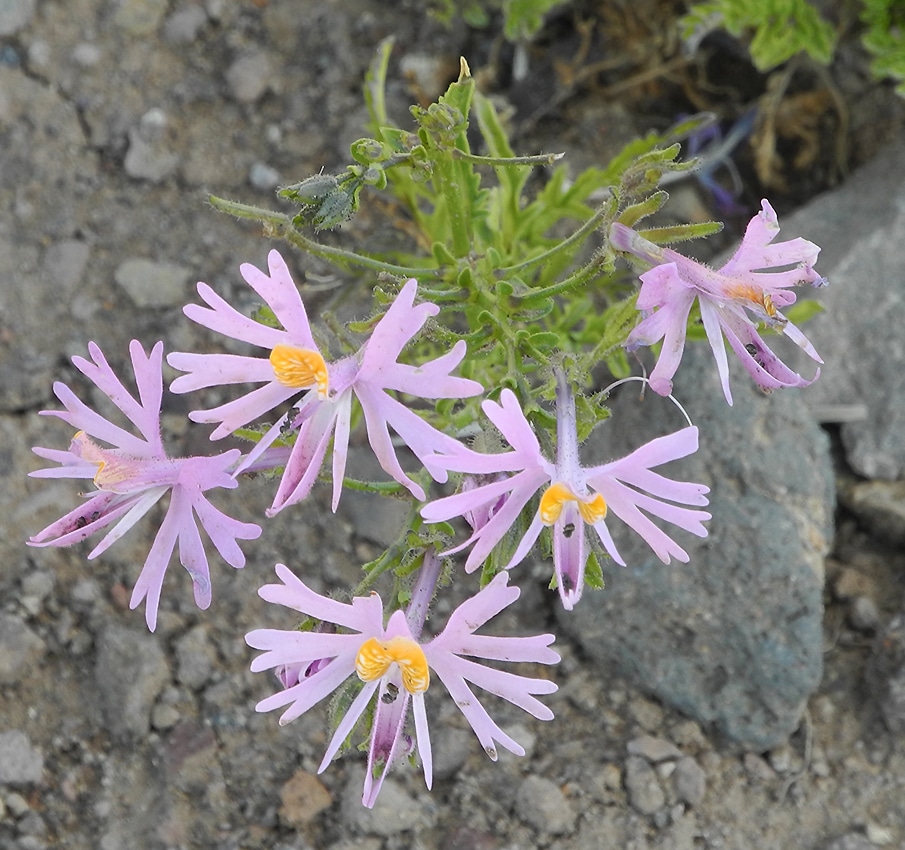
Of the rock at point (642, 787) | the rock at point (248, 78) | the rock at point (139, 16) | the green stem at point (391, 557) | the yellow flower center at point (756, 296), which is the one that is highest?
the rock at point (139, 16)

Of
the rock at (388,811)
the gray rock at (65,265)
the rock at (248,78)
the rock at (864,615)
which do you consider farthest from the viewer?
the rock at (248,78)

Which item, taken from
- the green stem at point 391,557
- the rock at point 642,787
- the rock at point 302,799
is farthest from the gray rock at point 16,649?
the rock at point 642,787

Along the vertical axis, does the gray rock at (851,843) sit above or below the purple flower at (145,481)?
below

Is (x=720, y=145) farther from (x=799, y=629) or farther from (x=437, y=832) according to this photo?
(x=437, y=832)

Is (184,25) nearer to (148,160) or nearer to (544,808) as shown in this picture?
(148,160)

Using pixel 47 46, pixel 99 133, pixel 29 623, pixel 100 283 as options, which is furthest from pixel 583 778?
pixel 47 46

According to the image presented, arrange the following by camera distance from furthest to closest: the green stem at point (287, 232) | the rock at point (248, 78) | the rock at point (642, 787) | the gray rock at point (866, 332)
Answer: the rock at point (248, 78), the gray rock at point (866, 332), the rock at point (642, 787), the green stem at point (287, 232)

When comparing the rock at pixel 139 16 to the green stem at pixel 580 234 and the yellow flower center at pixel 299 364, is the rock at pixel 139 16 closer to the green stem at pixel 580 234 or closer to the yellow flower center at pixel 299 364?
the green stem at pixel 580 234

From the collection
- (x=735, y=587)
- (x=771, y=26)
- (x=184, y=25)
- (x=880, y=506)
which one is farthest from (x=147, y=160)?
(x=880, y=506)

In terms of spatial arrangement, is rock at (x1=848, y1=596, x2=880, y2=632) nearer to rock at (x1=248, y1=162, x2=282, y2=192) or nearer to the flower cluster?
the flower cluster
